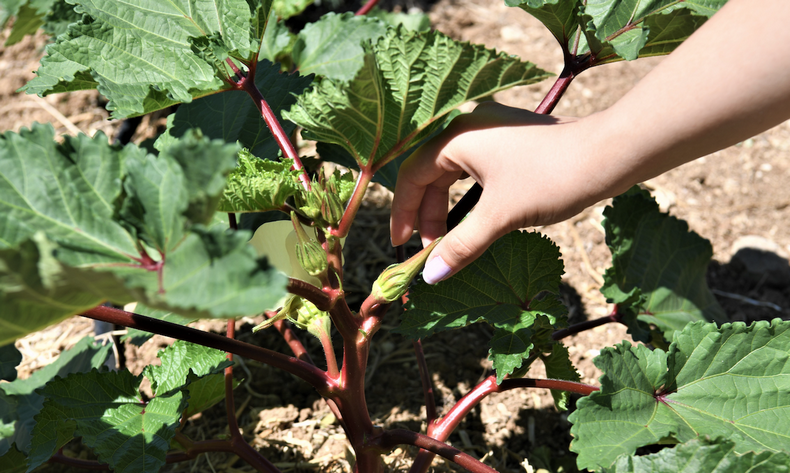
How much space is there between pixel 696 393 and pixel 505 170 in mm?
539

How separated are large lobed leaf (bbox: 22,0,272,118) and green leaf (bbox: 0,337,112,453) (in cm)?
66

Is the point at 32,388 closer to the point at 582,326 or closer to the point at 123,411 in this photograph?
the point at 123,411

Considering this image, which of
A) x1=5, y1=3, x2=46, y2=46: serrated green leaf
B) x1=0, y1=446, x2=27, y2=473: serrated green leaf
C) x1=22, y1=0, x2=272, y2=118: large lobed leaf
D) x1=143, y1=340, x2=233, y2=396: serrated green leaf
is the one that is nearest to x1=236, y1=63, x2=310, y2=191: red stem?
x1=22, y1=0, x2=272, y2=118: large lobed leaf

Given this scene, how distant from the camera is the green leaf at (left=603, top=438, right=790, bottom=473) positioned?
87 cm

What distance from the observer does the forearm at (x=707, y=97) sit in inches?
30.6

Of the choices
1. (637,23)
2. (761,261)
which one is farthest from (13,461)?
(761,261)

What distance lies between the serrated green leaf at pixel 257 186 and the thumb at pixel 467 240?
0.27m

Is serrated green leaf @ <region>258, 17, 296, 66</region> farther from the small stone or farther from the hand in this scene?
the small stone

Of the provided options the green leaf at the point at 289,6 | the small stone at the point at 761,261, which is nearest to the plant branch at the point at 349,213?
the green leaf at the point at 289,6

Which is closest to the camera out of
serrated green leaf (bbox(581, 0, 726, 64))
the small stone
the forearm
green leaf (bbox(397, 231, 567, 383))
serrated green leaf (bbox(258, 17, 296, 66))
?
the forearm

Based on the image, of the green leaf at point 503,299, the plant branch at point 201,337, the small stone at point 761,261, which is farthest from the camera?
the small stone at point 761,261

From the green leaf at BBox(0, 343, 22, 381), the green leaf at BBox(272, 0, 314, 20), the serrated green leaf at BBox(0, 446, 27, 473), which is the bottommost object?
the serrated green leaf at BBox(0, 446, 27, 473)

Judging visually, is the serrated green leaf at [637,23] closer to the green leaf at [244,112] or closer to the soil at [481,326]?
the green leaf at [244,112]

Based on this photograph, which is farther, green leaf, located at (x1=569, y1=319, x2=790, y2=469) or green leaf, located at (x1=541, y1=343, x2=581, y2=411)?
green leaf, located at (x1=541, y1=343, x2=581, y2=411)
